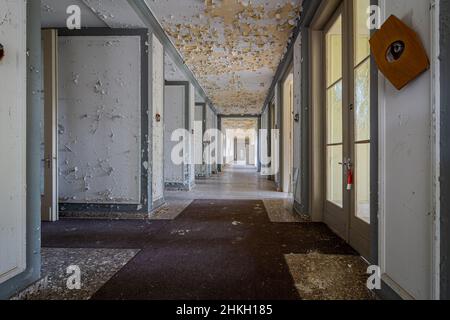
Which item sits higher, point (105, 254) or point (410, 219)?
point (410, 219)

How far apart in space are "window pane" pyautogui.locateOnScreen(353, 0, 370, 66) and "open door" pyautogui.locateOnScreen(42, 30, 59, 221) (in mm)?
3159

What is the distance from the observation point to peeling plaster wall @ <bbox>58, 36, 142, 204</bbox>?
3.55 m

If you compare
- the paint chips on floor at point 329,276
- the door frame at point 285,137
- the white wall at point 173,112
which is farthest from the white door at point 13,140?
the door frame at point 285,137

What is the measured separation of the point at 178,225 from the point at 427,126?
2.51 meters

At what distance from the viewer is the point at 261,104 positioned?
9.89 meters

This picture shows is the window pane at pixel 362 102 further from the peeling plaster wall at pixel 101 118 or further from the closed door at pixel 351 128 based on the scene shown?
the peeling plaster wall at pixel 101 118

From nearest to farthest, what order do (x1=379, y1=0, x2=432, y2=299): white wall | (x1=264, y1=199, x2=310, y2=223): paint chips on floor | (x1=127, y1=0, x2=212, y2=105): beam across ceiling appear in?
(x1=379, y1=0, x2=432, y2=299): white wall, (x1=127, y1=0, x2=212, y2=105): beam across ceiling, (x1=264, y1=199, x2=310, y2=223): paint chips on floor

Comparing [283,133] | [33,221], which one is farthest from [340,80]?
[283,133]

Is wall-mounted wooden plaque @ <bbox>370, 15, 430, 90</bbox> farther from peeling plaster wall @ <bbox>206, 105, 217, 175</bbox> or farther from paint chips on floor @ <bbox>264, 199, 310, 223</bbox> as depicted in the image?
peeling plaster wall @ <bbox>206, 105, 217, 175</bbox>

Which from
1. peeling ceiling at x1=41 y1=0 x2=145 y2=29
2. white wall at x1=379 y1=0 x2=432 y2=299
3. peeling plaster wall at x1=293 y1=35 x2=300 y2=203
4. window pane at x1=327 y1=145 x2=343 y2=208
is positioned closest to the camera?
white wall at x1=379 y1=0 x2=432 y2=299

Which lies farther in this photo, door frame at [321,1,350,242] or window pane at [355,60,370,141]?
door frame at [321,1,350,242]

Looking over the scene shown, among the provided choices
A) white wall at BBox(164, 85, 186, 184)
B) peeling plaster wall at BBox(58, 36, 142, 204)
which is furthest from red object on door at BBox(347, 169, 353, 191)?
white wall at BBox(164, 85, 186, 184)
